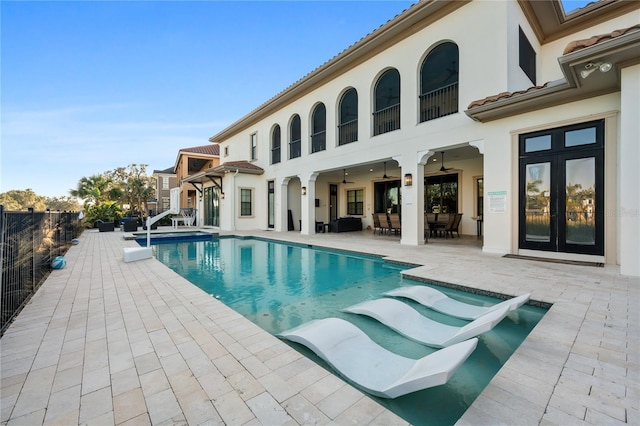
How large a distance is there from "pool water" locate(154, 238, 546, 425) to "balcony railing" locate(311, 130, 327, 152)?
16.7 feet

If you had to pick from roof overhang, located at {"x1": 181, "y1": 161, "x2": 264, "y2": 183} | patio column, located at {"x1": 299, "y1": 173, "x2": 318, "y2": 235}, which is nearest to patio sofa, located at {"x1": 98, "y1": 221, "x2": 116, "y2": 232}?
roof overhang, located at {"x1": 181, "y1": 161, "x2": 264, "y2": 183}

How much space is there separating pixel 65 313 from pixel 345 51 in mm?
10194

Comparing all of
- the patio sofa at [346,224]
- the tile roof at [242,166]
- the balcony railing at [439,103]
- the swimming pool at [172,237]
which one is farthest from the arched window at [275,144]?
the balcony railing at [439,103]

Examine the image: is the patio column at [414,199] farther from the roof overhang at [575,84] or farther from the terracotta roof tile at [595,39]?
the terracotta roof tile at [595,39]

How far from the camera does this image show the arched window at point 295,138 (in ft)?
43.6

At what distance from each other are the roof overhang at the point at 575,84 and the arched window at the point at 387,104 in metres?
3.01

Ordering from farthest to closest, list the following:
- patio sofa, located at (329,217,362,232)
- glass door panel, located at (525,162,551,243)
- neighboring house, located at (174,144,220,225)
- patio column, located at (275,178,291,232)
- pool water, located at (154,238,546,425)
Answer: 1. neighboring house, located at (174,144,220,225)
2. patio column, located at (275,178,291,232)
3. patio sofa, located at (329,217,362,232)
4. glass door panel, located at (525,162,551,243)
5. pool water, located at (154,238,546,425)

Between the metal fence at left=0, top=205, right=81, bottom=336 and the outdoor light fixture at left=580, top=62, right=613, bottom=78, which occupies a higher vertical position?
the outdoor light fixture at left=580, top=62, right=613, bottom=78

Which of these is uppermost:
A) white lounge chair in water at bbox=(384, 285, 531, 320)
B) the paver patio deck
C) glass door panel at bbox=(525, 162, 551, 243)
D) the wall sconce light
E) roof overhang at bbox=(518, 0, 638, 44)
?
roof overhang at bbox=(518, 0, 638, 44)

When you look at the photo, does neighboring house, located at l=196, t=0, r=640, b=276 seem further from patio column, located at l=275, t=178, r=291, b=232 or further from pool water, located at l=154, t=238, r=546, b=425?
pool water, located at l=154, t=238, r=546, b=425

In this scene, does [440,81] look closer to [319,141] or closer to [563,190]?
[563,190]

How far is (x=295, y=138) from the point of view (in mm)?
13594

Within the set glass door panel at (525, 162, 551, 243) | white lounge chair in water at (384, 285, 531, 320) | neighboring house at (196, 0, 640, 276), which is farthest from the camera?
glass door panel at (525, 162, 551, 243)

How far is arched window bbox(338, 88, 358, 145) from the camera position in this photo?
1062 cm
